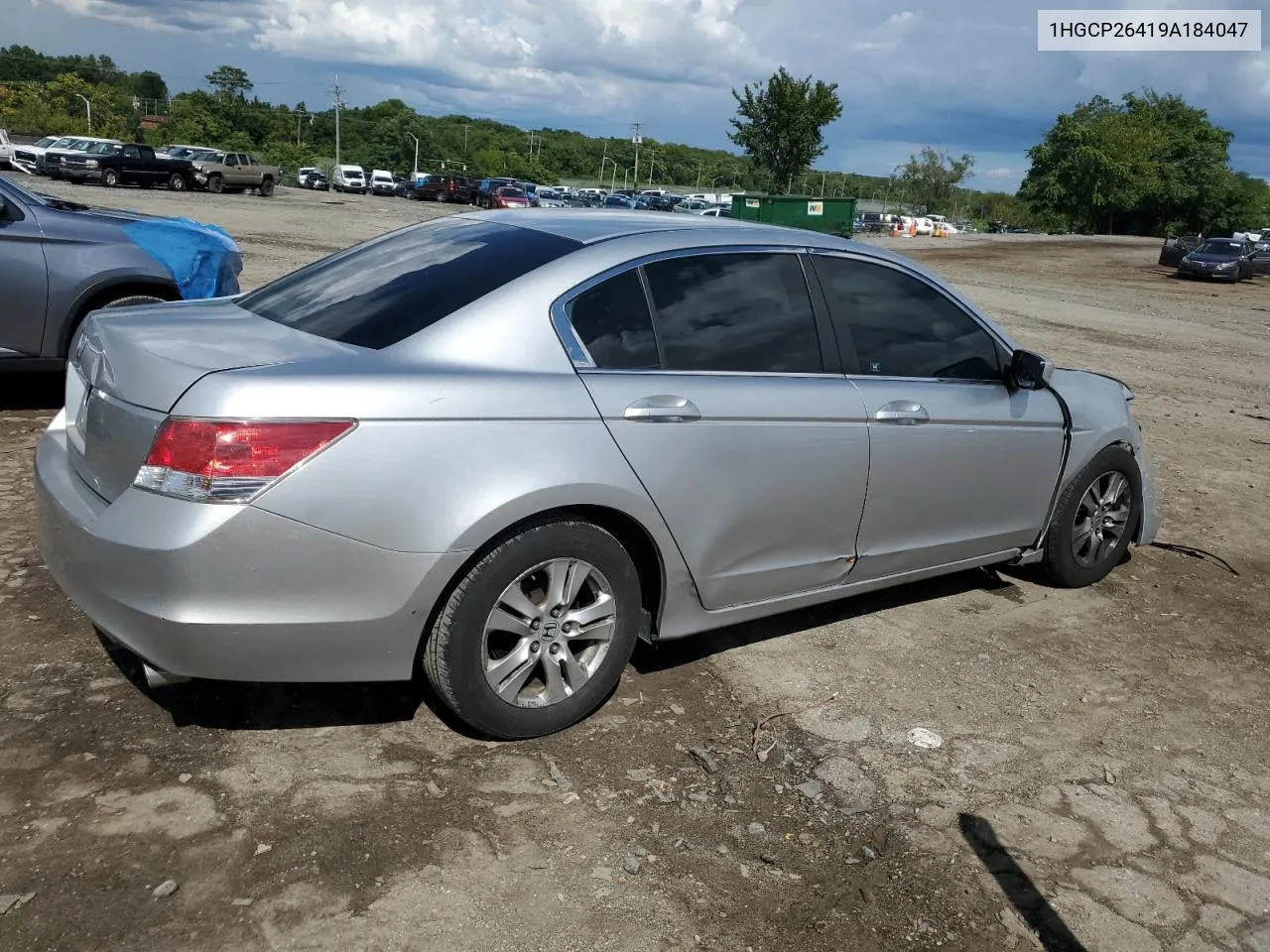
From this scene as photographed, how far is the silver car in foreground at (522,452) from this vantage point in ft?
9.27

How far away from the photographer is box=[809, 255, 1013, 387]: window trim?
A: 13.1ft

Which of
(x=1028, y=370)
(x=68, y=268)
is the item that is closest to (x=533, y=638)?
(x=1028, y=370)

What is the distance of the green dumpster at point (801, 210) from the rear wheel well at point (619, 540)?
31.9m

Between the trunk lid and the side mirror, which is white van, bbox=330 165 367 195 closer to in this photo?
the side mirror

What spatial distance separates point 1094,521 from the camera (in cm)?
A: 512

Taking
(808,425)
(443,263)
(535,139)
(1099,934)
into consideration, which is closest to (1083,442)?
(808,425)

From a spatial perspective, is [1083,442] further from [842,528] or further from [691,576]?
[691,576]

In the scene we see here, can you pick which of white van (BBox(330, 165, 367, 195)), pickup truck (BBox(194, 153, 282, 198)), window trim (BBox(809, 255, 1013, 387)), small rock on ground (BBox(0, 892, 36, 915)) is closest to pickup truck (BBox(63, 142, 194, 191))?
pickup truck (BBox(194, 153, 282, 198))

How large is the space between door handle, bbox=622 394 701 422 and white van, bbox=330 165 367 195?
2555 inches

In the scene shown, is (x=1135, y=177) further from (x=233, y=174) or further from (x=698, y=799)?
(x=698, y=799)

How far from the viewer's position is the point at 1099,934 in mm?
2742

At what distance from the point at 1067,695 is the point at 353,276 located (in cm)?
309

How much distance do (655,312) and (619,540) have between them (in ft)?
2.51

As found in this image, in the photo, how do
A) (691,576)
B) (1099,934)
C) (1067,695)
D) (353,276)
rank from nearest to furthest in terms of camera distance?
(1099,934) → (691,576) → (353,276) → (1067,695)
